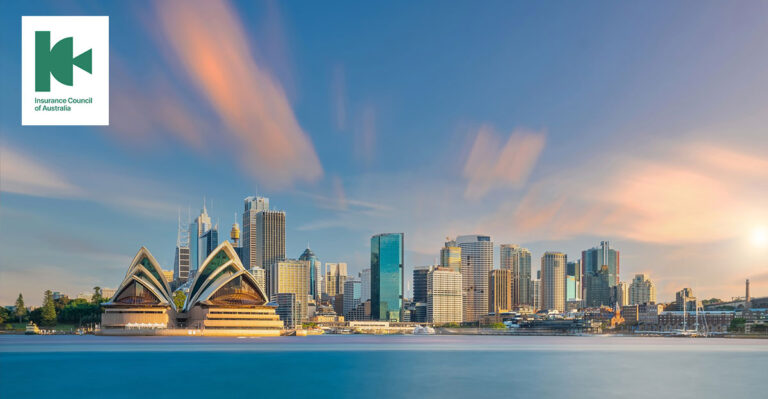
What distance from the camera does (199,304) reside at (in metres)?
147

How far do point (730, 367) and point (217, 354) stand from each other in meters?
55.9

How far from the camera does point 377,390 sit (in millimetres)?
50812

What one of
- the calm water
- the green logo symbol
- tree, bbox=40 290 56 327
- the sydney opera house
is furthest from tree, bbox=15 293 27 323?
the green logo symbol

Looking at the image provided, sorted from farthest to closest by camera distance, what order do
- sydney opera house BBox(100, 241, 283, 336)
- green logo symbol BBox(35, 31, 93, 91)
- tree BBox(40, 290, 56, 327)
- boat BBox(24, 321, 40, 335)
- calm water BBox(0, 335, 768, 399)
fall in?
tree BBox(40, 290, 56, 327)
boat BBox(24, 321, 40, 335)
sydney opera house BBox(100, 241, 283, 336)
calm water BBox(0, 335, 768, 399)
green logo symbol BBox(35, 31, 93, 91)

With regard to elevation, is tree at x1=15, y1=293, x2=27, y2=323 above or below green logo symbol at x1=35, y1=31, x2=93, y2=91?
below

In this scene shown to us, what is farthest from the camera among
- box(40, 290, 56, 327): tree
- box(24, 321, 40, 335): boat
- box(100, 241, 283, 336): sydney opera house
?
box(40, 290, 56, 327): tree

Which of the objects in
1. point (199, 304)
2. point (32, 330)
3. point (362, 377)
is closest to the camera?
point (362, 377)

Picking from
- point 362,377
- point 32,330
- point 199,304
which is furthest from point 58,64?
point 32,330

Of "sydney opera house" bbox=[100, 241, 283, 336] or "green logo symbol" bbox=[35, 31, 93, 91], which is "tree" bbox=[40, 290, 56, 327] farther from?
"green logo symbol" bbox=[35, 31, 93, 91]

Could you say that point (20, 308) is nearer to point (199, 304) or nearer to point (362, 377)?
point (199, 304)

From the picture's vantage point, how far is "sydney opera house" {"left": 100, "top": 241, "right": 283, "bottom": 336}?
144m

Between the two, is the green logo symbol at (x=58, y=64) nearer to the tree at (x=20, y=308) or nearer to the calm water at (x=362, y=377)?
the calm water at (x=362, y=377)

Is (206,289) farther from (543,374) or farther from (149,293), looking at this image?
(543,374)

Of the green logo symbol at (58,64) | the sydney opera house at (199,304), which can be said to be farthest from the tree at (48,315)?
the green logo symbol at (58,64)
